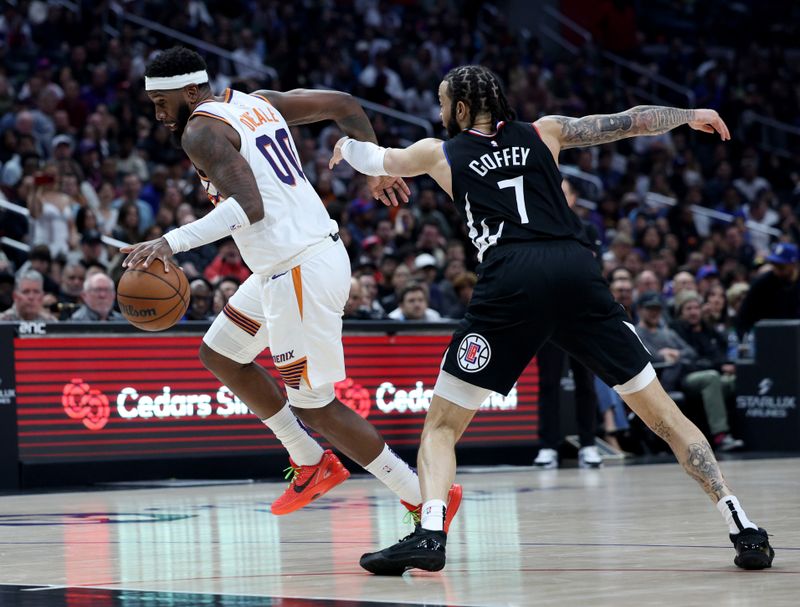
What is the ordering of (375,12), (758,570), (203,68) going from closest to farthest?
1. (758,570)
2. (203,68)
3. (375,12)

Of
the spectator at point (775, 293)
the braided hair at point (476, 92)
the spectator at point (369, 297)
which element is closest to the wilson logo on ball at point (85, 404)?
the spectator at point (369, 297)

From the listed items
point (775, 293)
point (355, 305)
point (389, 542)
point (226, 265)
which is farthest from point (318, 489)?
point (775, 293)

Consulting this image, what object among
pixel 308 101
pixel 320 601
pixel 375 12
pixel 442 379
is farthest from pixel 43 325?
pixel 375 12

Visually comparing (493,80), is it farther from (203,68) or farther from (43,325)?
(43,325)

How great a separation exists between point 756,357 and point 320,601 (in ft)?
32.4

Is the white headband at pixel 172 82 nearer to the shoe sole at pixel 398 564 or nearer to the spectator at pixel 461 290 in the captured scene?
the shoe sole at pixel 398 564

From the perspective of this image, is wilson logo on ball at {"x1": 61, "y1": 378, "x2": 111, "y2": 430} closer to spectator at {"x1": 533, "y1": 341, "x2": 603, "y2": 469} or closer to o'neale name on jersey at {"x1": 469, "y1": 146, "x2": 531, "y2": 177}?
spectator at {"x1": 533, "y1": 341, "x2": 603, "y2": 469}

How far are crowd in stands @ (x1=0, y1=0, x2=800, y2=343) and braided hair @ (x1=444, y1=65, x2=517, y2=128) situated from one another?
638 centimetres

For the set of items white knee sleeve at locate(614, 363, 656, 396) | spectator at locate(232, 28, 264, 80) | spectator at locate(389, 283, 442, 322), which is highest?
spectator at locate(232, 28, 264, 80)

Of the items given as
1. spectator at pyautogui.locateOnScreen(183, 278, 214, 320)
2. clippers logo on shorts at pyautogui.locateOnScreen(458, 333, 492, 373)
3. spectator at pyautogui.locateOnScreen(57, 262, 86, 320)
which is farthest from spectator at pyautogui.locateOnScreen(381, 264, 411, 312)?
clippers logo on shorts at pyautogui.locateOnScreen(458, 333, 492, 373)

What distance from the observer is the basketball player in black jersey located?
567 centimetres

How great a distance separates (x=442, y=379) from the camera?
5.79 meters

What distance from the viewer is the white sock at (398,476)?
656 centimetres

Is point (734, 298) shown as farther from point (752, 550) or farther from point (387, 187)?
point (752, 550)
